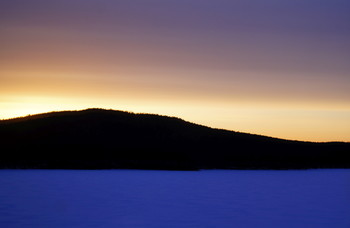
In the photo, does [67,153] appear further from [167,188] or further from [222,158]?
[167,188]

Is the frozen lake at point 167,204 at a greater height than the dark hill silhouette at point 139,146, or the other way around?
the dark hill silhouette at point 139,146

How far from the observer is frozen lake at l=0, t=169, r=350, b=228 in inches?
458

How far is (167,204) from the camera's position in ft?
47.7

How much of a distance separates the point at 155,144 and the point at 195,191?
2028 cm

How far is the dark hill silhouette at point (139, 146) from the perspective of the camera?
1268 inches

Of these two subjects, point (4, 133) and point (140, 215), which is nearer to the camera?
point (140, 215)

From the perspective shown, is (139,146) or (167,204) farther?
(139,146)

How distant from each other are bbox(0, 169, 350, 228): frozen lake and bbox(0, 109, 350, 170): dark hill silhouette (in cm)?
1080

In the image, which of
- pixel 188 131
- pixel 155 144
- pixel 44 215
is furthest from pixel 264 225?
pixel 188 131

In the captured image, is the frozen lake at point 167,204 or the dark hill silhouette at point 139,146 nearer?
the frozen lake at point 167,204

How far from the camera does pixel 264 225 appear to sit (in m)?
11.4

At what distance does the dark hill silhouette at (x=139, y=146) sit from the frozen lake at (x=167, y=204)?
10.8m

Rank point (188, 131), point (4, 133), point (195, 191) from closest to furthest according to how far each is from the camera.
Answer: point (195, 191)
point (4, 133)
point (188, 131)

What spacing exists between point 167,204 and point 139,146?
22812mm
